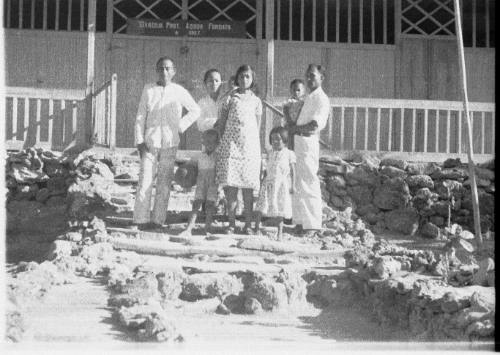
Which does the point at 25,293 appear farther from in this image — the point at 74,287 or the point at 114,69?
the point at 114,69

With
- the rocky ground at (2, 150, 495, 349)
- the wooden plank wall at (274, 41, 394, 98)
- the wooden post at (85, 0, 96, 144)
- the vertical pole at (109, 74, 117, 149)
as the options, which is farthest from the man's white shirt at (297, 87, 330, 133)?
the wooden plank wall at (274, 41, 394, 98)

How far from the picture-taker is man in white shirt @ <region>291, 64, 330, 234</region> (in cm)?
972

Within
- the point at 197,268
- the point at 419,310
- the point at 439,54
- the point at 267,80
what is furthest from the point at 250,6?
the point at 419,310

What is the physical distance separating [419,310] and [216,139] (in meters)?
2.96

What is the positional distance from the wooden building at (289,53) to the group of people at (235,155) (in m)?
3.35

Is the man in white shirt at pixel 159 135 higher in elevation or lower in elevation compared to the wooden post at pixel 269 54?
lower

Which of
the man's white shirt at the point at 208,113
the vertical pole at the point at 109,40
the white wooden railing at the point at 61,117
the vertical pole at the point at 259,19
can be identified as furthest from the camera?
the vertical pole at the point at 109,40

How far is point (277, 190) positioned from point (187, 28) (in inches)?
182

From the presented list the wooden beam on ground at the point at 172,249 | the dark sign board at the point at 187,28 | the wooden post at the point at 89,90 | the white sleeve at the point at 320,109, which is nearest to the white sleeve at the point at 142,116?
the wooden beam on ground at the point at 172,249

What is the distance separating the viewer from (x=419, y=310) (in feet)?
25.3

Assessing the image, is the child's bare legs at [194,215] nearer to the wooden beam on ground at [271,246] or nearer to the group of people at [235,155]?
the group of people at [235,155]

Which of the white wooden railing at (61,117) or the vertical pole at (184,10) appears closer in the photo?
the white wooden railing at (61,117)

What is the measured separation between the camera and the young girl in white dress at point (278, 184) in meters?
9.59

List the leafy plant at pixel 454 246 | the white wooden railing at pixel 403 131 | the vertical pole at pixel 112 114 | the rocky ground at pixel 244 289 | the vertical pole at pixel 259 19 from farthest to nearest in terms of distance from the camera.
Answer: the vertical pole at pixel 259 19 → the white wooden railing at pixel 403 131 → the vertical pole at pixel 112 114 → the leafy plant at pixel 454 246 → the rocky ground at pixel 244 289
